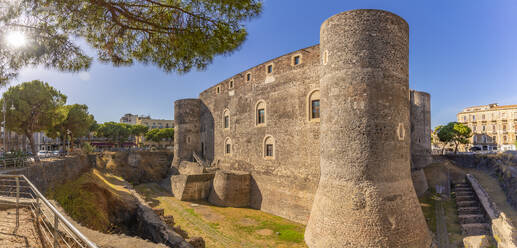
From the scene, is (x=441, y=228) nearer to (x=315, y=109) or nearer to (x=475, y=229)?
(x=475, y=229)

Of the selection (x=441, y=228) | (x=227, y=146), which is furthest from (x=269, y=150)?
(x=441, y=228)

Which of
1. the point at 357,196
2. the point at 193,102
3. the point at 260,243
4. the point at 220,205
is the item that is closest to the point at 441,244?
the point at 357,196

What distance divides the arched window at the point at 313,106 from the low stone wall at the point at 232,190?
6.67m

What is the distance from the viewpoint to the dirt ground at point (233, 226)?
12.2 meters

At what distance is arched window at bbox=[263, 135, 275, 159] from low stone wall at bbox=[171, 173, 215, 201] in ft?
15.8

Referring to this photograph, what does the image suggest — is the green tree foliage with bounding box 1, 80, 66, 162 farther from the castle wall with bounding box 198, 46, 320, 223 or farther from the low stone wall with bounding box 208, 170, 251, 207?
the castle wall with bounding box 198, 46, 320, 223

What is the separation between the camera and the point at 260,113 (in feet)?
59.4

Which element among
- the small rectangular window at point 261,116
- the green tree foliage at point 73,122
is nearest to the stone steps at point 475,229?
the small rectangular window at point 261,116

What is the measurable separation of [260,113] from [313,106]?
4734mm

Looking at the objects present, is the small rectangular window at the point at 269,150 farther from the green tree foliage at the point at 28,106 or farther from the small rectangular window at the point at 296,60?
the green tree foliage at the point at 28,106

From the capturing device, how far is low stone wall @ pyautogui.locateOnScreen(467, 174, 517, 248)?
28.1ft

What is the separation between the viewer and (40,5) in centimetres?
592

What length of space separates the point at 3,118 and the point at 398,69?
2052 centimetres

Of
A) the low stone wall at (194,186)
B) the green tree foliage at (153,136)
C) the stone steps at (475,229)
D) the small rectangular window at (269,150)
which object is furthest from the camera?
the green tree foliage at (153,136)
